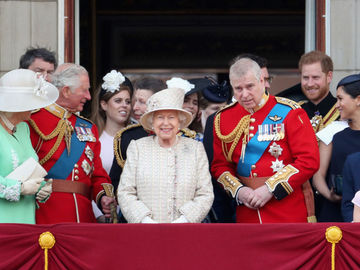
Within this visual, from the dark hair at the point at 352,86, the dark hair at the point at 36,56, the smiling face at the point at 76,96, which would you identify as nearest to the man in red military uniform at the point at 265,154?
the dark hair at the point at 352,86

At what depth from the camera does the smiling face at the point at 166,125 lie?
5.86 metres

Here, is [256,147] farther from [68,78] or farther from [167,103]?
[68,78]

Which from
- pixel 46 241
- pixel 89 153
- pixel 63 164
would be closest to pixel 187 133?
pixel 89 153

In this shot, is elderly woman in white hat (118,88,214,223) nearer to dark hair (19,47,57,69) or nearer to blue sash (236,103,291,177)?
blue sash (236,103,291,177)

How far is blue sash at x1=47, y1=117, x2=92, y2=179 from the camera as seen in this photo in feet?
20.1

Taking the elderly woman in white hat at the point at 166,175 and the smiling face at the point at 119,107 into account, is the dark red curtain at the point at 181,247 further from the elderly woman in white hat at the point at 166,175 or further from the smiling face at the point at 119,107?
the smiling face at the point at 119,107

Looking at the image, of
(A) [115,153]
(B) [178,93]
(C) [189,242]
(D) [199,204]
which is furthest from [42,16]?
→ (C) [189,242]

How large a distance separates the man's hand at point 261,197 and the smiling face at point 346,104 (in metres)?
0.79

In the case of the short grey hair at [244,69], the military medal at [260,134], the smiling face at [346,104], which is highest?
the short grey hair at [244,69]

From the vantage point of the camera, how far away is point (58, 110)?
6289 millimetres

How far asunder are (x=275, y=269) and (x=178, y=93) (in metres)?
1.35

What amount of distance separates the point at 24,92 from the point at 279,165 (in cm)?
163

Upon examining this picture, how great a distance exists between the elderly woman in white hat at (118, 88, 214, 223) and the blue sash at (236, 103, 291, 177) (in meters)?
0.34

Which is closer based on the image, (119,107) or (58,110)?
Answer: (58,110)
